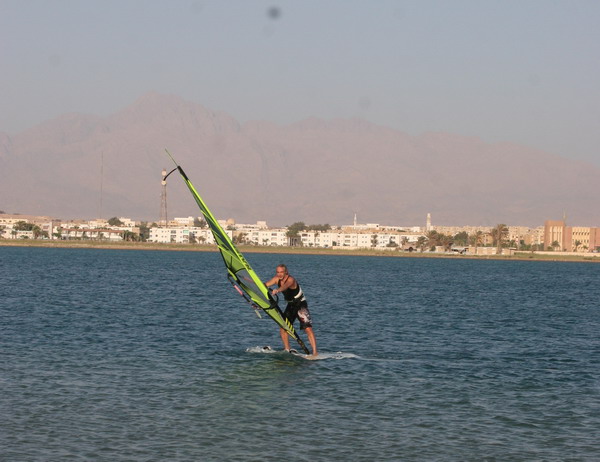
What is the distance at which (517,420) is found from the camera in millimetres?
17375

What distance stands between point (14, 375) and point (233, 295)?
36254 mm

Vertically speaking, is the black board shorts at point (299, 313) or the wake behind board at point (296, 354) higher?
the black board shorts at point (299, 313)

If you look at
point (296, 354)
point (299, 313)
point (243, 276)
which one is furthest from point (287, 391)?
point (296, 354)

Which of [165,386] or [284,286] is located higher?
[284,286]

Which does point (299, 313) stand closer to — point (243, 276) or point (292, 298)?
point (292, 298)

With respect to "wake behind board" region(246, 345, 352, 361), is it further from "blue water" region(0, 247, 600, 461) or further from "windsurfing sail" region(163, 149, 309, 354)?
"windsurfing sail" region(163, 149, 309, 354)

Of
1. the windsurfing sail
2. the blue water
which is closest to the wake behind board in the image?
the blue water

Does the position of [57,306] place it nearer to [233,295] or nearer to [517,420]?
[233,295]

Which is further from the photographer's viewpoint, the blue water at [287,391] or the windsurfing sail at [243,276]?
the windsurfing sail at [243,276]

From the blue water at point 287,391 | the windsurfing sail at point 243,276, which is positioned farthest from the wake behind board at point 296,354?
the windsurfing sail at point 243,276

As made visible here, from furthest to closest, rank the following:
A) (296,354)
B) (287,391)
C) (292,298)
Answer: (296,354)
(292,298)
(287,391)

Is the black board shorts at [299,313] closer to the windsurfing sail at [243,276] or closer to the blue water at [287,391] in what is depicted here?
the windsurfing sail at [243,276]

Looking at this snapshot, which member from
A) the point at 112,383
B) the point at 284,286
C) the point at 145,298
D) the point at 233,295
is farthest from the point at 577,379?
the point at 233,295

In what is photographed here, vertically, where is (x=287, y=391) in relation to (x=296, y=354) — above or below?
below
